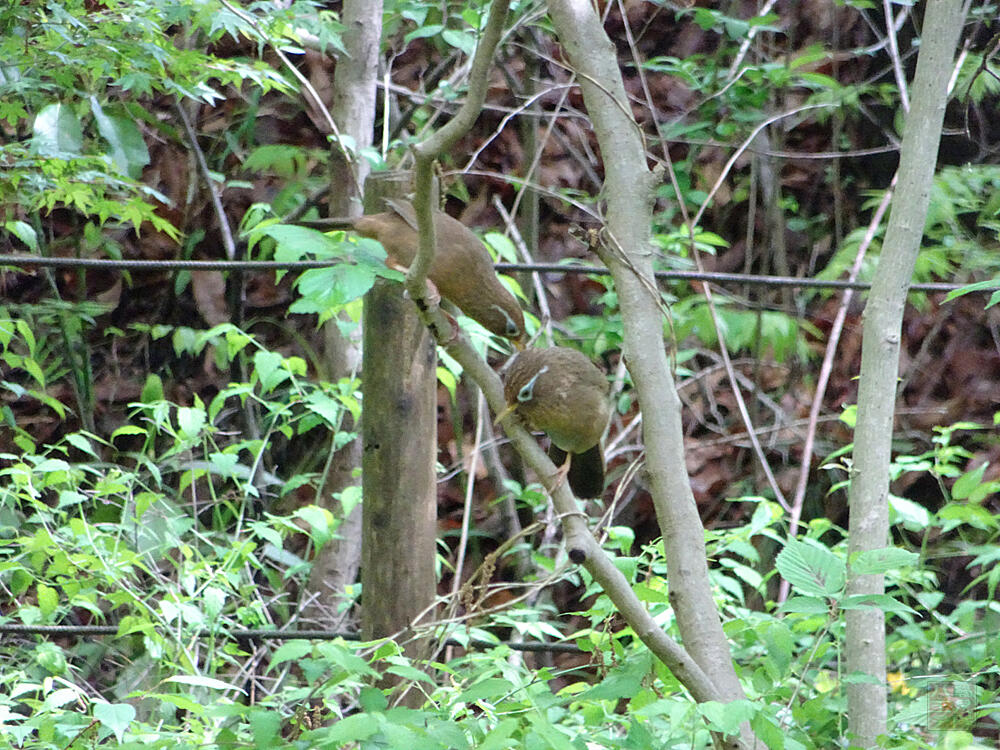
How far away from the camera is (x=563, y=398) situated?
2.20 meters

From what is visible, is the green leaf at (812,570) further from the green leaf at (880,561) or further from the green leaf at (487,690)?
the green leaf at (487,690)

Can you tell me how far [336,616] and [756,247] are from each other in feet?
8.94

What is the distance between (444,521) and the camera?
478 cm

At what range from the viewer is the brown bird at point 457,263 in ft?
7.92

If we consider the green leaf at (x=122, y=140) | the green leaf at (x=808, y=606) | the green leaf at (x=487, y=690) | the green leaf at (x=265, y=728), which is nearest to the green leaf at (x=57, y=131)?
the green leaf at (x=122, y=140)

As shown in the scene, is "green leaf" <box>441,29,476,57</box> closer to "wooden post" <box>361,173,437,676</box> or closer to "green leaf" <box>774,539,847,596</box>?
"wooden post" <box>361,173,437,676</box>

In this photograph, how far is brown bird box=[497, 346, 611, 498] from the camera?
7.19 feet

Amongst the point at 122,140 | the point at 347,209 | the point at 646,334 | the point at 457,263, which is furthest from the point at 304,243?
the point at 347,209

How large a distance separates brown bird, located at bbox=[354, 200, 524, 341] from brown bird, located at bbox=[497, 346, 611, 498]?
0.31 m

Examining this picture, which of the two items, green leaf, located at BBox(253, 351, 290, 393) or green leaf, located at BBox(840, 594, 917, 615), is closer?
green leaf, located at BBox(840, 594, 917, 615)

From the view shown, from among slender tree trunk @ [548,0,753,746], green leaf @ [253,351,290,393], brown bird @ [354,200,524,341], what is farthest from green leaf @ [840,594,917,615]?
green leaf @ [253,351,290,393]

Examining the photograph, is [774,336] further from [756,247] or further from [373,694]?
[373,694]

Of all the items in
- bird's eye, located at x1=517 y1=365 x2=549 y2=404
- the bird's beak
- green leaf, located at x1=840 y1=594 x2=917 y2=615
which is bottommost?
green leaf, located at x1=840 y1=594 x2=917 y2=615

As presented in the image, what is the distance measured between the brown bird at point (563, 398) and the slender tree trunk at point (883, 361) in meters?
0.56
